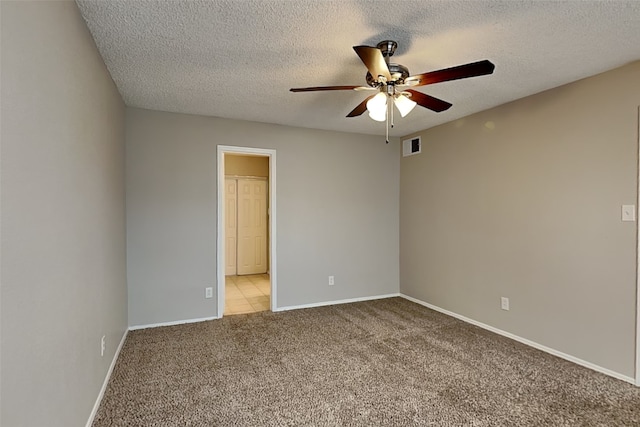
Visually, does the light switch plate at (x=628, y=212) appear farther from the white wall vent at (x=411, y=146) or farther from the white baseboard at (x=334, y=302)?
the white baseboard at (x=334, y=302)

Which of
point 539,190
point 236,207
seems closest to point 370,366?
point 539,190

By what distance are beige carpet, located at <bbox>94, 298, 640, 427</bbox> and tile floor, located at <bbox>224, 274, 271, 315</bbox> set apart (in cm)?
74

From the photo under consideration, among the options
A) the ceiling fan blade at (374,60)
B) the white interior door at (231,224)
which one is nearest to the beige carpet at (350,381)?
the ceiling fan blade at (374,60)

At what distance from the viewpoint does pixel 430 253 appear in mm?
4328

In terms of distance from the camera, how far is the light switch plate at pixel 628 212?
2424mm

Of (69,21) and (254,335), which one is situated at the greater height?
(69,21)

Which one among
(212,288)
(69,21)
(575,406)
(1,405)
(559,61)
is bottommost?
(575,406)

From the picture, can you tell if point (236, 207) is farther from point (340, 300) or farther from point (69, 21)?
point (69, 21)

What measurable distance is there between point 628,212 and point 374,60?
7.35 ft

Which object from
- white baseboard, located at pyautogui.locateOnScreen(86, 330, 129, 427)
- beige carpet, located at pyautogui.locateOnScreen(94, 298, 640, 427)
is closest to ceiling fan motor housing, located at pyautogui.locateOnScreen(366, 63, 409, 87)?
beige carpet, located at pyautogui.locateOnScreen(94, 298, 640, 427)

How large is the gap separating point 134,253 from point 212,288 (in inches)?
35.7

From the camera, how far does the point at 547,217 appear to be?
2.98 metres

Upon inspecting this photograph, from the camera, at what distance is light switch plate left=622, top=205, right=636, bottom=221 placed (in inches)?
95.4

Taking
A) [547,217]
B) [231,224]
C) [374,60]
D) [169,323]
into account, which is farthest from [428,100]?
[231,224]
